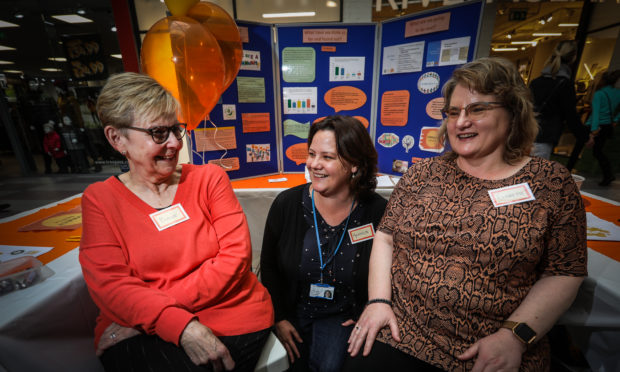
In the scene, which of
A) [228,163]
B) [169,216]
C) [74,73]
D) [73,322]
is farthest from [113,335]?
[74,73]

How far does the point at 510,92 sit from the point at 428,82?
1105 millimetres

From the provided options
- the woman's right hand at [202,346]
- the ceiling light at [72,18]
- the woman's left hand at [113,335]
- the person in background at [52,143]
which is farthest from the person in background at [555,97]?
the person in background at [52,143]

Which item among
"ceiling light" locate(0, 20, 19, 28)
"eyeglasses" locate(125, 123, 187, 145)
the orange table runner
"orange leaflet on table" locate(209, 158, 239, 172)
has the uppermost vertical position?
"ceiling light" locate(0, 20, 19, 28)

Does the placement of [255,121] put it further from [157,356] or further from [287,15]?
[287,15]

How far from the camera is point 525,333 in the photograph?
34.4 inches

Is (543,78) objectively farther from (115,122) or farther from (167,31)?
(115,122)

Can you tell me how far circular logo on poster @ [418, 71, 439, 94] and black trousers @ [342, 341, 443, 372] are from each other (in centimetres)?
182

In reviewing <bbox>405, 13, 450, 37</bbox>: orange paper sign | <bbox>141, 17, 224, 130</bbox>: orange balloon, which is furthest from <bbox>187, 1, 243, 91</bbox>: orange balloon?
<bbox>405, 13, 450, 37</bbox>: orange paper sign

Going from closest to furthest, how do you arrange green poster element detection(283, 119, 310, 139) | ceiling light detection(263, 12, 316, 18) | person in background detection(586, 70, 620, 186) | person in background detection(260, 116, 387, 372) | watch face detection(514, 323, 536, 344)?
watch face detection(514, 323, 536, 344) → person in background detection(260, 116, 387, 372) → green poster element detection(283, 119, 310, 139) → ceiling light detection(263, 12, 316, 18) → person in background detection(586, 70, 620, 186)

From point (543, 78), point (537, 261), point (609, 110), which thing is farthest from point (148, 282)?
point (609, 110)

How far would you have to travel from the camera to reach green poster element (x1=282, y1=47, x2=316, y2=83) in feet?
7.41

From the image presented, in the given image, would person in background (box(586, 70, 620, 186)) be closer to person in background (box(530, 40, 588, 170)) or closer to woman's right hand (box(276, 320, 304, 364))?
person in background (box(530, 40, 588, 170))

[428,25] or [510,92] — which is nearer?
[510,92]

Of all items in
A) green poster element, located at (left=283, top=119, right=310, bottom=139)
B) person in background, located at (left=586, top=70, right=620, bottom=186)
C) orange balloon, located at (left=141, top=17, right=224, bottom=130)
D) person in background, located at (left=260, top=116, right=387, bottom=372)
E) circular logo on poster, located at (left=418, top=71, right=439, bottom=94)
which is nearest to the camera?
person in background, located at (left=260, top=116, right=387, bottom=372)
